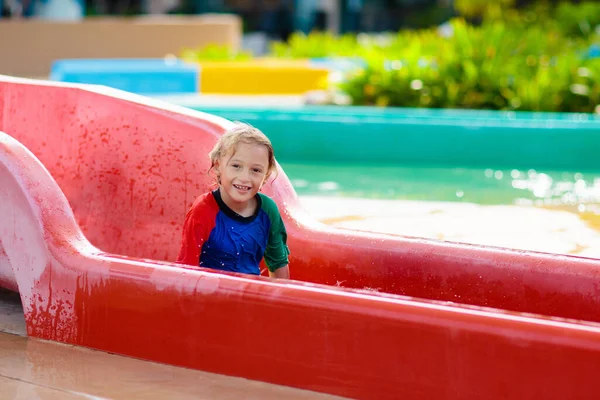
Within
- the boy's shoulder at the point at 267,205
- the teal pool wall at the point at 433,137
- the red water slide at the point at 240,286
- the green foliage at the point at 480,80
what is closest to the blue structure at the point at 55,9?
the green foliage at the point at 480,80

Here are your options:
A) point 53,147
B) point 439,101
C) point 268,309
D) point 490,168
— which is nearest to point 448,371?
point 268,309

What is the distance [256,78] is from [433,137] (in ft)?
15.0

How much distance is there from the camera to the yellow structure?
416 inches

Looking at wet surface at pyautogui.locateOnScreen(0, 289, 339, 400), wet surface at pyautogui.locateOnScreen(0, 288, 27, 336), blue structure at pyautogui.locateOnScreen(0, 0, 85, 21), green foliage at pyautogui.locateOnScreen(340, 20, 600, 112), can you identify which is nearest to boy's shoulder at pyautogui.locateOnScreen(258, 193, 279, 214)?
wet surface at pyautogui.locateOnScreen(0, 289, 339, 400)

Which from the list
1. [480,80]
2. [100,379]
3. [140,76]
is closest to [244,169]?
[100,379]

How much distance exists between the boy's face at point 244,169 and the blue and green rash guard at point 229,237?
71mm

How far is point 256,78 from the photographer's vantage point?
417 inches

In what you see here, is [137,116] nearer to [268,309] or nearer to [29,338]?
[29,338]

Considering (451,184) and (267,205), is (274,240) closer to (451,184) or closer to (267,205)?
(267,205)

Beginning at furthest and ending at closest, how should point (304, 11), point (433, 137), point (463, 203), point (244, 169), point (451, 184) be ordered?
point (304, 11)
point (433, 137)
point (451, 184)
point (463, 203)
point (244, 169)

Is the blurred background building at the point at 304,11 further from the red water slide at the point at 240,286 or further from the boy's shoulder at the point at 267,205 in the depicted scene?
the boy's shoulder at the point at 267,205

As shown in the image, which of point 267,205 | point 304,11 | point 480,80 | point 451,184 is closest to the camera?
point 267,205

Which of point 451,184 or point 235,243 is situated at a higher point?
point 235,243

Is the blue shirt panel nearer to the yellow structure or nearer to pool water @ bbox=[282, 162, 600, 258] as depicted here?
pool water @ bbox=[282, 162, 600, 258]
